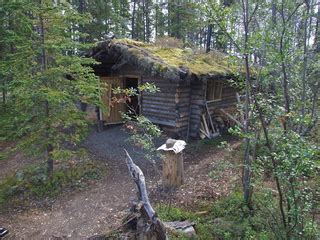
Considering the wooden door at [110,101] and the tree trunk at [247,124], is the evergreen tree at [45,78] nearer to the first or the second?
the wooden door at [110,101]

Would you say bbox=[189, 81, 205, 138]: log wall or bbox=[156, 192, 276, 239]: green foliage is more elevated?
bbox=[189, 81, 205, 138]: log wall

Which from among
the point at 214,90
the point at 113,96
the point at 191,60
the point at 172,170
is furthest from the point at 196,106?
the point at 172,170

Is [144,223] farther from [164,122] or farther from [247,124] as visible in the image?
[164,122]

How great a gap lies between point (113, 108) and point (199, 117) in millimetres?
4375

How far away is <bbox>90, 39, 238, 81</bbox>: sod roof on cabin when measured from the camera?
9.72 meters

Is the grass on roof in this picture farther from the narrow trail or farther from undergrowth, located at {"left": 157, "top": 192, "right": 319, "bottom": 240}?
undergrowth, located at {"left": 157, "top": 192, "right": 319, "bottom": 240}

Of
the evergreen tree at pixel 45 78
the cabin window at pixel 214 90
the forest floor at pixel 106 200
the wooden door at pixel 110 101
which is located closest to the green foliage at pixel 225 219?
the forest floor at pixel 106 200

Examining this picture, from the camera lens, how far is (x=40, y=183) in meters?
8.47

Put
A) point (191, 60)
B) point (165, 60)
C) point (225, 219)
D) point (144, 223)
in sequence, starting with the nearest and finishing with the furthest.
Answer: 1. point (144, 223)
2. point (225, 219)
3. point (165, 60)
4. point (191, 60)

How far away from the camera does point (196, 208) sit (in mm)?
6492

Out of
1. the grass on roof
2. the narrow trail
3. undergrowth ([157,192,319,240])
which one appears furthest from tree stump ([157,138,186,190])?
the grass on roof

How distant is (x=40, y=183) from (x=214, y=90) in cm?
782

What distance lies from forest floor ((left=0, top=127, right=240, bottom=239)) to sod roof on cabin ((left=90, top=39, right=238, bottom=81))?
10.1ft

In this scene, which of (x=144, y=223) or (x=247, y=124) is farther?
(x=247, y=124)
